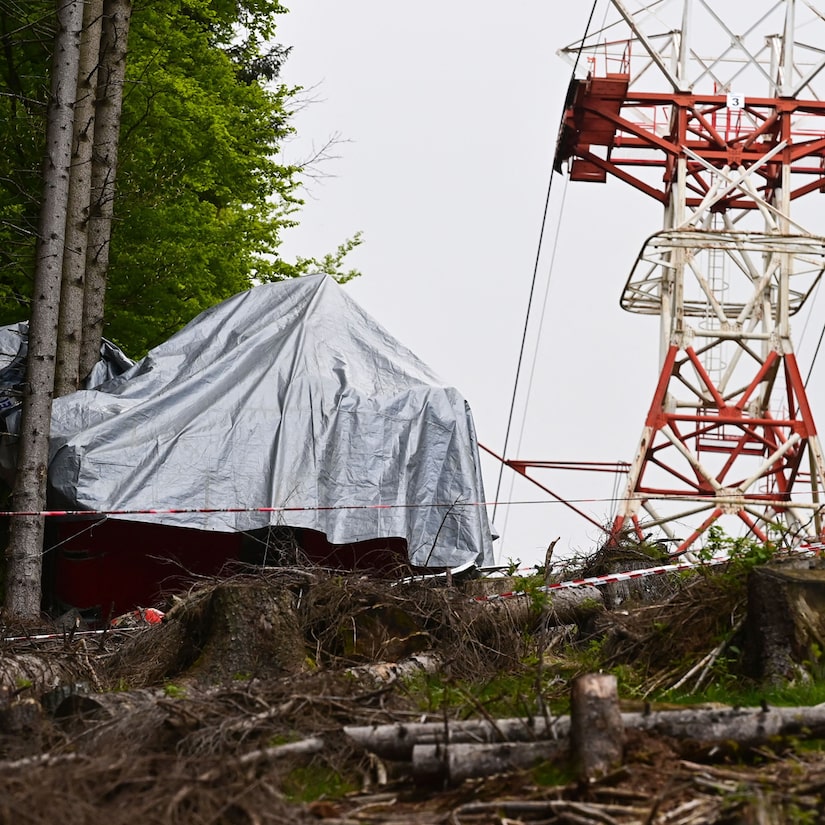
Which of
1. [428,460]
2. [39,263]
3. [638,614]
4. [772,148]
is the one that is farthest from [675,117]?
[638,614]

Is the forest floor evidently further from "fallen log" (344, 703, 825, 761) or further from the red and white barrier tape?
the red and white barrier tape

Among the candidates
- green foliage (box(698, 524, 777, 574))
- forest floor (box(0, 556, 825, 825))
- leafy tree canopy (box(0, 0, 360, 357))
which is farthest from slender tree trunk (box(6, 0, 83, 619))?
green foliage (box(698, 524, 777, 574))

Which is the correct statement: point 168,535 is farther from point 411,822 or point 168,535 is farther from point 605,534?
point 411,822

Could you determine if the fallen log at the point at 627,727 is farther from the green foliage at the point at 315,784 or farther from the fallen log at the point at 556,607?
the fallen log at the point at 556,607

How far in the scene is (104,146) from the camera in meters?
15.6

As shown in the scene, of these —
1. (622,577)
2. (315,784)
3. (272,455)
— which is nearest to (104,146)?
(272,455)

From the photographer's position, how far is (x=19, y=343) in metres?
14.2

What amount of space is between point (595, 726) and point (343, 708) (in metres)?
1.45

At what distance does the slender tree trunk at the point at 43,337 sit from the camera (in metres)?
12.0

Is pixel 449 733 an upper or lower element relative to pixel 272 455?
lower

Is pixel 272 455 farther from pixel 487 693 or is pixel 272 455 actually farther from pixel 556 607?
pixel 487 693

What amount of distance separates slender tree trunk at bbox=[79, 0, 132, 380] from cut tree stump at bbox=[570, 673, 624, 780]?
34.7ft

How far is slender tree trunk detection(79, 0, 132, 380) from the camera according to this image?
1517cm

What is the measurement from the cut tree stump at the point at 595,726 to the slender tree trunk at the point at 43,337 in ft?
24.4
